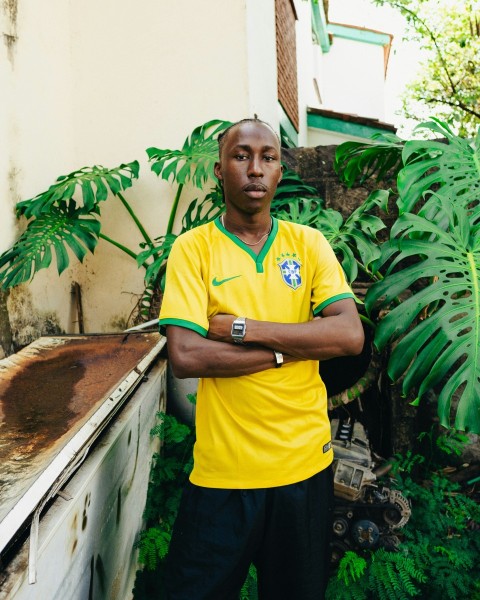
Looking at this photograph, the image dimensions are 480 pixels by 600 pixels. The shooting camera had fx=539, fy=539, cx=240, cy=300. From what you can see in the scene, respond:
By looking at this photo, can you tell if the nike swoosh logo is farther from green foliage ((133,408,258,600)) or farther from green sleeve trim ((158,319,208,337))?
green foliage ((133,408,258,600))

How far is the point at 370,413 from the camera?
297cm

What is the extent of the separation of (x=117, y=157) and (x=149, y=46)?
68 centimetres

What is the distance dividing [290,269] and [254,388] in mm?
330

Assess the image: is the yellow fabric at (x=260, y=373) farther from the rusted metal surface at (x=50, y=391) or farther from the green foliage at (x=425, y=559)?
the green foliage at (x=425, y=559)

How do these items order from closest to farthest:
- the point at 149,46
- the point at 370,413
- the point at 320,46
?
the point at 370,413 → the point at 149,46 → the point at 320,46

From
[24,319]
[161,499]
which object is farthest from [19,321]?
[161,499]

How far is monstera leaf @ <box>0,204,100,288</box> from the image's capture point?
252 cm

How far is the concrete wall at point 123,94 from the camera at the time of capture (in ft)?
10.1

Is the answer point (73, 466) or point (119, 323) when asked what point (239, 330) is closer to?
point (73, 466)

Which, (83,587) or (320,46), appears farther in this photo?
(320,46)

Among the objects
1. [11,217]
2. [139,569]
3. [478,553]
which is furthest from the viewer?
[11,217]

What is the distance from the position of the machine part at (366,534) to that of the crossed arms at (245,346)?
1.17 m

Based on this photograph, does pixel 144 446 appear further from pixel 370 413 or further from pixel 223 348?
pixel 370 413

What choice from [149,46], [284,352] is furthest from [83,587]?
[149,46]
